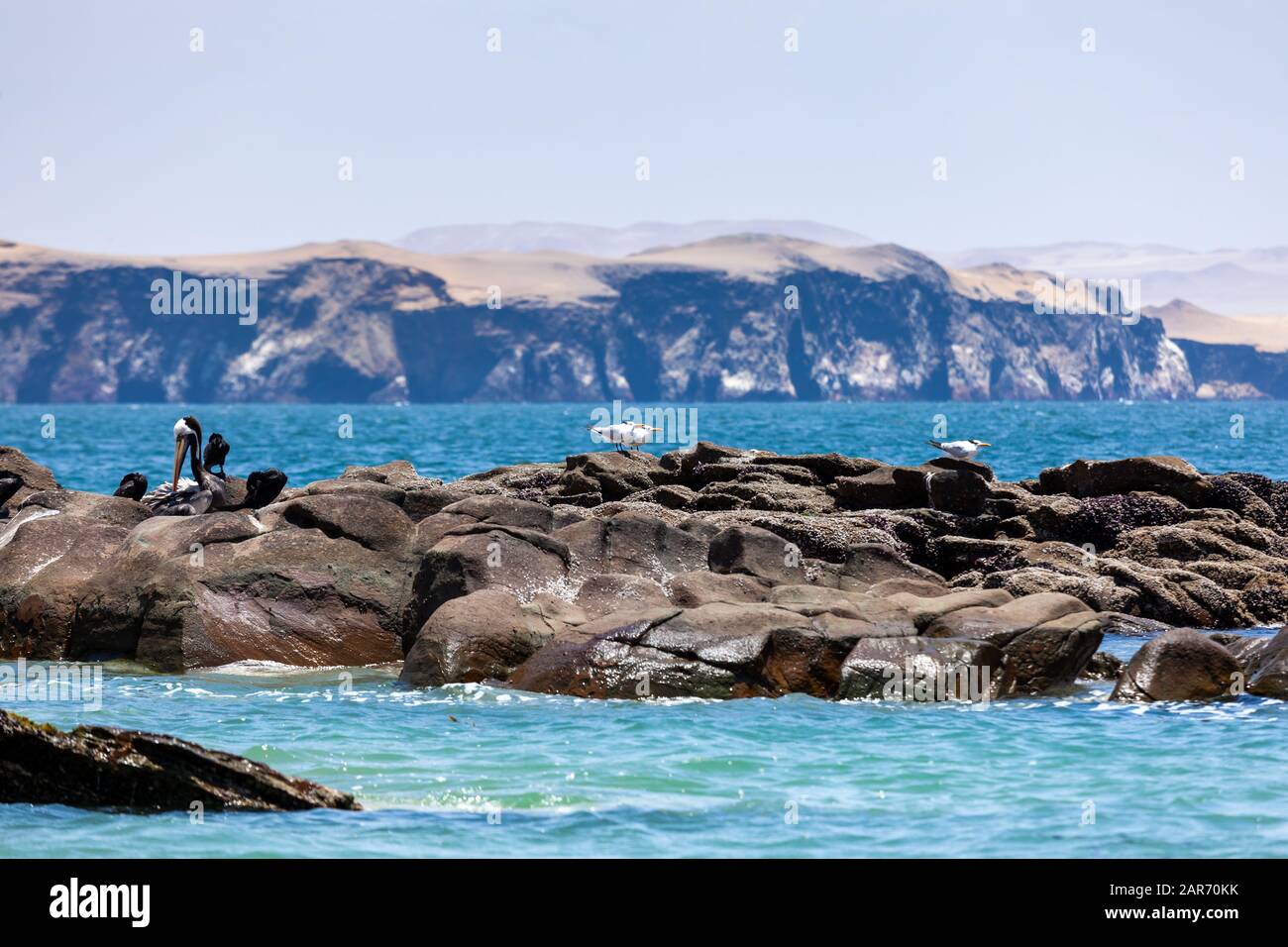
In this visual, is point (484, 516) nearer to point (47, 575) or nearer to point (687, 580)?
point (687, 580)

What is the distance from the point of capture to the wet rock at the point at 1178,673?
45.5ft

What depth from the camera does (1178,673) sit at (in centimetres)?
1398

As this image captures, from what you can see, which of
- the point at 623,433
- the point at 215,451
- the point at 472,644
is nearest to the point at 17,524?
the point at 215,451

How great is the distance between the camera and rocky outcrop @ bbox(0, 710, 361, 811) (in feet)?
32.1

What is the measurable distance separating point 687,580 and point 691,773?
4731 millimetres

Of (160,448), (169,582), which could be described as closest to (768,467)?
(169,582)

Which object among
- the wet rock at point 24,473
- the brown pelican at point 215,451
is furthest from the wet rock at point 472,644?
the wet rock at point 24,473

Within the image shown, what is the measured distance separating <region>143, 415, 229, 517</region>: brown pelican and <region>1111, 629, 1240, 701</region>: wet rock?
11.6 m

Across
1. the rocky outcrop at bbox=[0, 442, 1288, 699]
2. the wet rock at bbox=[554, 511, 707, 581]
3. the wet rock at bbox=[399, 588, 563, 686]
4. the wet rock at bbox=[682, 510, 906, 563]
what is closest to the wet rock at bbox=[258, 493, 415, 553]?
the rocky outcrop at bbox=[0, 442, 1288, 699]

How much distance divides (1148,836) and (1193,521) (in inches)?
515

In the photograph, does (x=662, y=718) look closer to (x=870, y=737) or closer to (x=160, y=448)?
(x=870, y=737)

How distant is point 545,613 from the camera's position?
15289 millimetres

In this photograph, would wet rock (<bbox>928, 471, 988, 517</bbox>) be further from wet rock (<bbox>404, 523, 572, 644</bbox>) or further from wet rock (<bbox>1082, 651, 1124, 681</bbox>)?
wet rock (<bbox>404, 523, 572, 644</bbox>)

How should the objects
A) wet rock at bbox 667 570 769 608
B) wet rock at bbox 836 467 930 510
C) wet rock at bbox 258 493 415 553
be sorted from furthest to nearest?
wet rock at bbox 836 467 930 510 → wet rock at bbox 258 493 415 553 → wet rock at bbox 667 570 769 608
